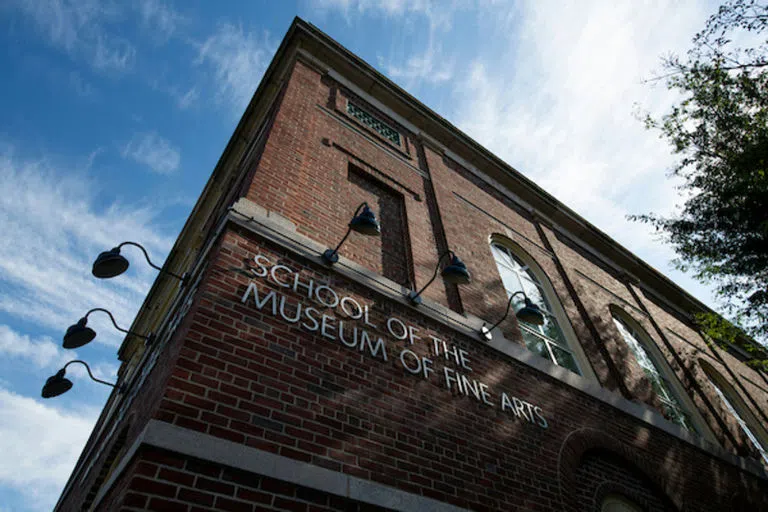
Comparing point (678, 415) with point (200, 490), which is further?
point (678, 415)

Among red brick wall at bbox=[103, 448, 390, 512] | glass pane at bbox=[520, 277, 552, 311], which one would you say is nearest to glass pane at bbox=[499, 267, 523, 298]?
glass pane at bbox=[520, 277, 552, 311]

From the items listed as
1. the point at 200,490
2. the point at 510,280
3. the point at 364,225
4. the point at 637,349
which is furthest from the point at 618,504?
the point at 637,349

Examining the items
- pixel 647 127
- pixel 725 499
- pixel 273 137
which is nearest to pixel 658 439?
pixel 725 499

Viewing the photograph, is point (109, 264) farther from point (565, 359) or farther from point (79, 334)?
point (565, 359)

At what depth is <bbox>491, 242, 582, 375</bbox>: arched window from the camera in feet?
23.4

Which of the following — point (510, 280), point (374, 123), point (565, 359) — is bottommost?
point (565, 359)

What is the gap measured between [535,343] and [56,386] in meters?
7.15

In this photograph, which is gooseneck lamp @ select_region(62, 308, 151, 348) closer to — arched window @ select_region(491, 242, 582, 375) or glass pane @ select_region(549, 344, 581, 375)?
arched window @ select_region(491, 242, 582, 375)

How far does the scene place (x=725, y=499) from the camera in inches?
259

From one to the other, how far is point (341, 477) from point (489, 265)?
496 centimetres

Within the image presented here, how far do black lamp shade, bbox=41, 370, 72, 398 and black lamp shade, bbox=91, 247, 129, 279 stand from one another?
271 centimetres

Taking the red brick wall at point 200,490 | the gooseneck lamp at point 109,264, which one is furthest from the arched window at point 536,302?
the gooseneck lamp at point 109,264

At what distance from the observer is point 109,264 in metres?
4.43

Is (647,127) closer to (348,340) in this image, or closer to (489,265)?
(489,265)
